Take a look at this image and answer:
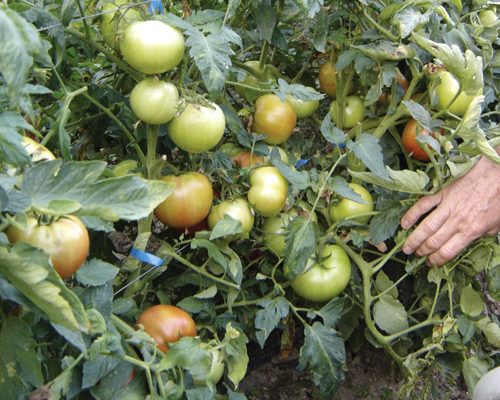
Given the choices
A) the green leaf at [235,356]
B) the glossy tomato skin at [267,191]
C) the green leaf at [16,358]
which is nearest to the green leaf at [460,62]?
the glossy tomato skin at [267,191]

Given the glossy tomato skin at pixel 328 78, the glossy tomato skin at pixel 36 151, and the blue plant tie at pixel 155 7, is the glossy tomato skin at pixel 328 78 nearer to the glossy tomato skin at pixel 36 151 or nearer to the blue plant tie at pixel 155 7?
the blue plant tie at pixel 155 7

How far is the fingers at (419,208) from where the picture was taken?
1.32m

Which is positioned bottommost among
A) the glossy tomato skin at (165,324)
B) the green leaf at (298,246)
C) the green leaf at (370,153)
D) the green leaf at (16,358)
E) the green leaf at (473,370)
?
the green leaf at (473,370)

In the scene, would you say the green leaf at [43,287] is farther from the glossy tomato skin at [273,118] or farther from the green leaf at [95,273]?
the glossy tomato skin at [273,118]

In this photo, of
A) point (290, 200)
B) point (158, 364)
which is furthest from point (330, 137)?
point (158, 364)

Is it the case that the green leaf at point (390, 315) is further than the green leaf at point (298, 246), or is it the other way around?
the green leaf at point (390, 315)

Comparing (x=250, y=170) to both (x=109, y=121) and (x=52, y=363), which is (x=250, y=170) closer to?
(x=109, y=121)

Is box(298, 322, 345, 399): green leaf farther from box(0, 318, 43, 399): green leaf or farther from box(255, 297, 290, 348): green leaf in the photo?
box(0, 318, 43, 399): green leaf

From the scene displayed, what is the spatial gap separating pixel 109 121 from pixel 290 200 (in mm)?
412

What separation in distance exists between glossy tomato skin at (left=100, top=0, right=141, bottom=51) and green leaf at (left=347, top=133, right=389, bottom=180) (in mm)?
497

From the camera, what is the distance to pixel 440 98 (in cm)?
137

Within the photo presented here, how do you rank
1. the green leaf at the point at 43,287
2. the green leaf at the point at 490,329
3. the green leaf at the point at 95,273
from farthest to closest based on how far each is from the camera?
the green leaf at the point at 490,329 → the green leaf at the point at 95,273 → the green leaf at the point at 43,287

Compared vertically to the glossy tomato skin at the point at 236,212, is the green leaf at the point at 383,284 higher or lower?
lower

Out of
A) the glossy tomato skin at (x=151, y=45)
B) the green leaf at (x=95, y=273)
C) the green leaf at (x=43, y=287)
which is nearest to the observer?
the green leaf at (x=43, y=287)
